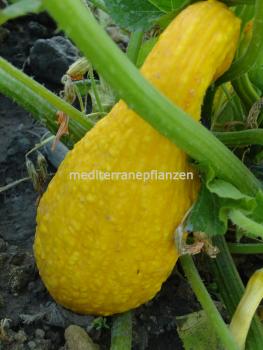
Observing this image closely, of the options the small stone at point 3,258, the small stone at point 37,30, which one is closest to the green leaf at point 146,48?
the small stone at point 3,258

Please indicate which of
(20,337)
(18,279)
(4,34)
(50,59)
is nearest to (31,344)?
(20,337)


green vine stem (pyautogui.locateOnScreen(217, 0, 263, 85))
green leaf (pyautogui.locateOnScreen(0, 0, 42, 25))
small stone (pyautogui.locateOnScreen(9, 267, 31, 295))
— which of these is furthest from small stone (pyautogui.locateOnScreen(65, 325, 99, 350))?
green leaf (pyautogui.locateOnScreen(0, 0, 42, 25))

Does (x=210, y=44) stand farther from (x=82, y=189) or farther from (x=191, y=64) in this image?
(x=82, y=189)

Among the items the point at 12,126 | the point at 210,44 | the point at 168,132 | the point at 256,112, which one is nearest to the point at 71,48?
the point at 12,126

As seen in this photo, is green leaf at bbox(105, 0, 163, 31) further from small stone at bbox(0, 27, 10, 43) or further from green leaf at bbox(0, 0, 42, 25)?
small stone at bbox(0, 27, 10, 43)

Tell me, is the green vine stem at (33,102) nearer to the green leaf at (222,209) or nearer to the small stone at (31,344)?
the green leaf at (222,209)

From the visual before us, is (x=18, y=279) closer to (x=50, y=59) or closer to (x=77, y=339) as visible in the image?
(x=77, y=339)

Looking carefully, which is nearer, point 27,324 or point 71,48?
point 27,324
